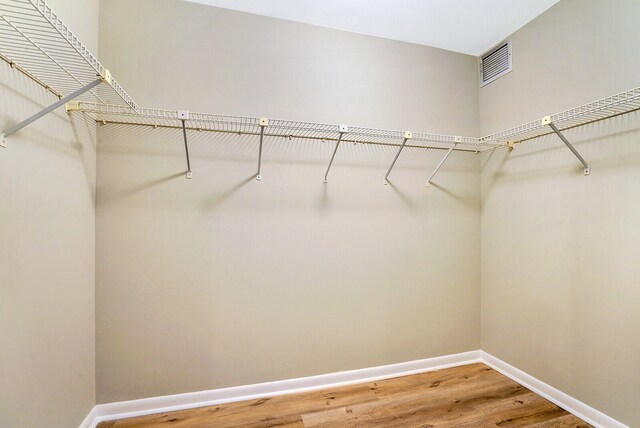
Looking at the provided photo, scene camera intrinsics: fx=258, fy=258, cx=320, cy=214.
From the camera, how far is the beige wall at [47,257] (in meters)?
0.94

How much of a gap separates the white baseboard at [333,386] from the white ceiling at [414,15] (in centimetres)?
244

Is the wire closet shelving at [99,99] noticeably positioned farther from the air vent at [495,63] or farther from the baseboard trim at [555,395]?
the baseboard trim at [555,395]

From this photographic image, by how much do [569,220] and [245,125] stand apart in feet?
6.76

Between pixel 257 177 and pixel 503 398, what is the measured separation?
2156 mm

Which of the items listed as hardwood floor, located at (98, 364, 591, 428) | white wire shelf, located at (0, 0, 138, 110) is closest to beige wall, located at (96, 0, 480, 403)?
hardwood floor, located at (98, 364, 591, 428)

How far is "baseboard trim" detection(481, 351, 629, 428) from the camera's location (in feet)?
4.63

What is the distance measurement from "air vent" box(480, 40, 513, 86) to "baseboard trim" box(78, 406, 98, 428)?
3.45 meters

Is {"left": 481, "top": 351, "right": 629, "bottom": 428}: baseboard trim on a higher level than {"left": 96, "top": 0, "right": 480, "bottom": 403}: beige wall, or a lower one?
lower

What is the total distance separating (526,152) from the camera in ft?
6.00

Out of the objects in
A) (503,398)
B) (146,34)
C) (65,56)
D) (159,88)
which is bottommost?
(503,398)

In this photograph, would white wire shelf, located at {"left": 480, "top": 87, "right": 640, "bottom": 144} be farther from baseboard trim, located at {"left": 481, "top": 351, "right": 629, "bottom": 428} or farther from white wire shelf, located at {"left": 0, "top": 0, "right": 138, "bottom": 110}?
white wire shelf, located at {"left": 0, "top": 0, "right": 138, "bottom": 110}

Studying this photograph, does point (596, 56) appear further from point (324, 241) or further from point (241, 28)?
point (241, 28)

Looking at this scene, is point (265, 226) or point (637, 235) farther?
point (265, 226)

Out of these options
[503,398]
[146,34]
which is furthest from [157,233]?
[503,398]
